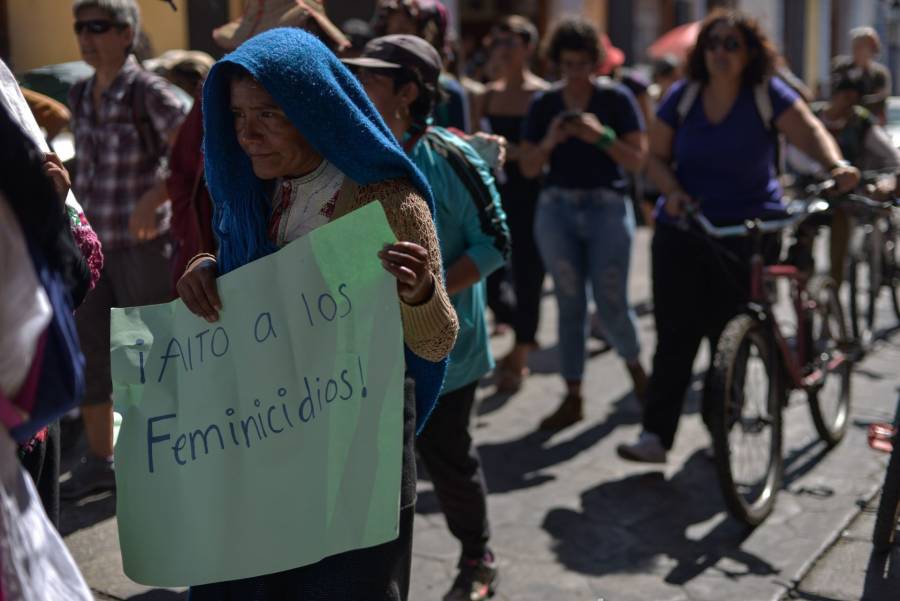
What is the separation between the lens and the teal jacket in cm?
345

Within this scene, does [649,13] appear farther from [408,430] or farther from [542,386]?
[408,430]

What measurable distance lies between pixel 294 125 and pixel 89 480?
2.85m

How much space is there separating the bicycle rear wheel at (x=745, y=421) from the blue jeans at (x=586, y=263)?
88cm

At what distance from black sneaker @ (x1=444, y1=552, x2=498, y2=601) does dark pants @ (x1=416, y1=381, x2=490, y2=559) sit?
13 centimetres

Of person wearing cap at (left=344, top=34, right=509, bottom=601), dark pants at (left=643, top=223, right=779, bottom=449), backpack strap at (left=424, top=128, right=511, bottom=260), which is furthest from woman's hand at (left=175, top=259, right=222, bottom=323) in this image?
dark pants at (left=643, top=223, right=779, bottom=449)

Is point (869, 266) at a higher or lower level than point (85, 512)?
lower

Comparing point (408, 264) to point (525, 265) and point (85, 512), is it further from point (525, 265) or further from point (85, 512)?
point (525, 265)

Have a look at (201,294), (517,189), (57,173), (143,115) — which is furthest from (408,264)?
(517,189)

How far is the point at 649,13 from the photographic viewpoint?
19859 mm

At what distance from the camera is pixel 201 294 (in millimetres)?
2445

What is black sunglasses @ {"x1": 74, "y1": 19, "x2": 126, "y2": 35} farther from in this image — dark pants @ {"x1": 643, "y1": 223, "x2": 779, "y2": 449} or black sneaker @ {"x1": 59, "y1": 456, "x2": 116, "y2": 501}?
dark pants @ {"x1": 643, "y1": 223, "x2": 779, "y2": 449}

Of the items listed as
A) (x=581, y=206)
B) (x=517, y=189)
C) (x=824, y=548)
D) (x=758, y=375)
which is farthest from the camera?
(x=517, y=189)

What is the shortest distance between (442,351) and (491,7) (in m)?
15.4

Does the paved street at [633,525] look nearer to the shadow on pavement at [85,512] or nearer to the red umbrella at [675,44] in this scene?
the shadow on pavement at [85,512]
